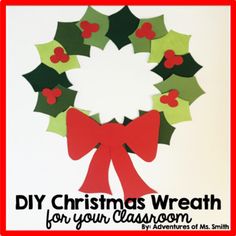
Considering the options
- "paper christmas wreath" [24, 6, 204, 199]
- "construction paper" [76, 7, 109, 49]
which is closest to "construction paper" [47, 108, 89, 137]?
"paper christmas wreath" [24, 6, 204, 199]

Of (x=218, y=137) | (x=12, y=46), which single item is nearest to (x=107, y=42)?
(x=12, y=46)

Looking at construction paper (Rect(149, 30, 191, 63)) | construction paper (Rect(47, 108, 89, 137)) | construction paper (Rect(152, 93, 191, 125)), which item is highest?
construction paper (Rect(149, 30, 191, 63))

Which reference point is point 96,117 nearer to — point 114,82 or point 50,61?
point 114,82

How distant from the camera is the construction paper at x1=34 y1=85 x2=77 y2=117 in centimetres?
144

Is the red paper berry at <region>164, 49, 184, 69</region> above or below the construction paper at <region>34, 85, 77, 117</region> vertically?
above

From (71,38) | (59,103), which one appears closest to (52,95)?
(59,103)

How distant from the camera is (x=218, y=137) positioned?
1.42 metres

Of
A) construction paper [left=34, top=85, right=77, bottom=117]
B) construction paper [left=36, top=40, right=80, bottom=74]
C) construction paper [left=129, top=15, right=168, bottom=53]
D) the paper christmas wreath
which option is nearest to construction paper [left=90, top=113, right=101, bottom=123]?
the paper christmas wreath

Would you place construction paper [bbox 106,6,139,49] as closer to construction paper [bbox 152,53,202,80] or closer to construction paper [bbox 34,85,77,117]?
construction paper [bbox 152,53,202,80]

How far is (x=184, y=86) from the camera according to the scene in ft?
4.66

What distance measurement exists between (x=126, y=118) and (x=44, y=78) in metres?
0.41

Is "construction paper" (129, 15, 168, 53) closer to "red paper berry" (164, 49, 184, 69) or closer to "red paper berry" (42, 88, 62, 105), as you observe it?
"red paper berry" (164, 49, 184, 69)

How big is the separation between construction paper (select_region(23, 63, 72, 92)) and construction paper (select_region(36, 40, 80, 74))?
2 centimetres

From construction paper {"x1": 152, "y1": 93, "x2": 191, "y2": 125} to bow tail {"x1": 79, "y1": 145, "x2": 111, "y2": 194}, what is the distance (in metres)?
0.30
